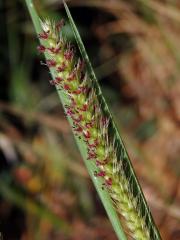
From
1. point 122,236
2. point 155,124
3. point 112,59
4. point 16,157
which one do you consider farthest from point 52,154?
point 122,236

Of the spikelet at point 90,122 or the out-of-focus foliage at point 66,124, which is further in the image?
the out-of-focus foliage at point 66,124

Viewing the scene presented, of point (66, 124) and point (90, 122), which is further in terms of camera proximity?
point (66, 124)

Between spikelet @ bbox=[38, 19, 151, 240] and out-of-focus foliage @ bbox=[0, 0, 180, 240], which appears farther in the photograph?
out-of-focus foliage @ bbox=[0, 0, 180, 240]

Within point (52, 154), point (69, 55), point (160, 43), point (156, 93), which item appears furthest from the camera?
point (156, 93)

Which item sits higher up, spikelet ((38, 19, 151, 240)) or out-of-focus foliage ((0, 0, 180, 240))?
spikelet ((38, 19, 151, 240))

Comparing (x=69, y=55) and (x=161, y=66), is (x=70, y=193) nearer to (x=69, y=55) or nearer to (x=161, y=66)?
(x=161, y=66)
